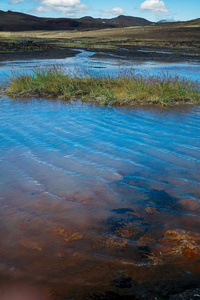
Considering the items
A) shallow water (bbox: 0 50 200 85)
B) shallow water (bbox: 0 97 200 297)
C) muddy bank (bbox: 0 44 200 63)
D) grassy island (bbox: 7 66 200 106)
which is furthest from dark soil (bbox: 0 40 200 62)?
shallow water (bbox: 0 97 200 297)

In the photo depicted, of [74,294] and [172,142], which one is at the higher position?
[172,142]

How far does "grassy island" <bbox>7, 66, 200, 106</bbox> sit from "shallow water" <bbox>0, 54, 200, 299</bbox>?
289 cm

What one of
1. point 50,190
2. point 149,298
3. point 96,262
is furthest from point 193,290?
point 50,190

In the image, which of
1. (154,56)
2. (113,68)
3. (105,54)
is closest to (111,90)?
(113,68)

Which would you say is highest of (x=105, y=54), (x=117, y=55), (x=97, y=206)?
(x=105, y=54)

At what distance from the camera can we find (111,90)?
977cm

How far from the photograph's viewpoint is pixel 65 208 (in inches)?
134

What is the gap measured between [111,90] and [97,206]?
268 inches

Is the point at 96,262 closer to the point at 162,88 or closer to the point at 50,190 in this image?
the point at 50,190

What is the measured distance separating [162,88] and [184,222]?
711cm

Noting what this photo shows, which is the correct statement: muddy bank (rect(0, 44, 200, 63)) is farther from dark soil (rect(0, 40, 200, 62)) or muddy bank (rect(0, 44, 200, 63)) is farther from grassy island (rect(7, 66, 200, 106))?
grassy island (rect(7, 66, 200, 106))

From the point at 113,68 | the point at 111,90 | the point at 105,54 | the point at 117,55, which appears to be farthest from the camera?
the point at 105,54

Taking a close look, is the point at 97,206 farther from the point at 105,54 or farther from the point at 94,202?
the point at 105,54

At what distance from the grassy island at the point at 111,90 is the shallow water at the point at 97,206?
289 cm
